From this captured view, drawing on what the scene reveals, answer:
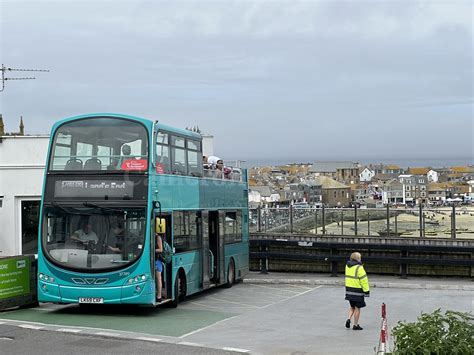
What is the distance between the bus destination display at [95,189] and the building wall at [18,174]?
12562 millimetres

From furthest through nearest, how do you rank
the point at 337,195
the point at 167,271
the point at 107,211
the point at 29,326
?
the point at 337,195 < the point at 167,271 < the point at 107,211 < the point at 29,326

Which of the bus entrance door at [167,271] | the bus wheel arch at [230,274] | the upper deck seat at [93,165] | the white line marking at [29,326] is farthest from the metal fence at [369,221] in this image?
the white line marking at [29,326]

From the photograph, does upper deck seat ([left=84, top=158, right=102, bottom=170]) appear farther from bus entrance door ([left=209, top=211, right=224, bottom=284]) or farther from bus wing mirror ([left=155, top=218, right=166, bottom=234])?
bus entrance door ([left=209, top=211, right=224, bottom=284])

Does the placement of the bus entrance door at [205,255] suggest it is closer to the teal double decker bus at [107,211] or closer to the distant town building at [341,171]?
the teal double decker bus at [107,211]

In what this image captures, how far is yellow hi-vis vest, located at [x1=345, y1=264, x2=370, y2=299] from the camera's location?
54.1ft

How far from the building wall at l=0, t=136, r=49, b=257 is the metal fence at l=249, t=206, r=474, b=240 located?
316 inches

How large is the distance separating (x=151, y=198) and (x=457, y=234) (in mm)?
12358

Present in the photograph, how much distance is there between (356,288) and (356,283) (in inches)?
4.2

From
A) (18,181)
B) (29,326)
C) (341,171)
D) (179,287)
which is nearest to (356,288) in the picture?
(179,287)

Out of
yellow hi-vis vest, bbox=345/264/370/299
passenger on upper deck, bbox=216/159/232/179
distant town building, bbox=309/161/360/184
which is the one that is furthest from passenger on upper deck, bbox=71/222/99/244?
distant town building, bbox=309/161/360/184

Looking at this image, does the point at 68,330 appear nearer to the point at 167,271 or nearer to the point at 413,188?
the point at 167,271

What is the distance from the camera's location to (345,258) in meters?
26.7

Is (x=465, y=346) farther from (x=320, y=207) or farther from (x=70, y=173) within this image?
(x=320, y=207)

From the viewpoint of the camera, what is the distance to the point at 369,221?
2802 centimetres
